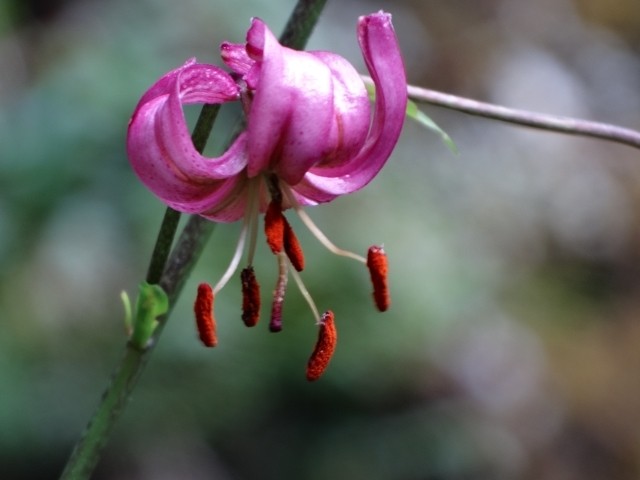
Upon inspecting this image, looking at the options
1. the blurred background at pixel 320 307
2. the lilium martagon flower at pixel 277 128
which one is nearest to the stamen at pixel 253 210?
the lilium martagon flower at pixel 277 128

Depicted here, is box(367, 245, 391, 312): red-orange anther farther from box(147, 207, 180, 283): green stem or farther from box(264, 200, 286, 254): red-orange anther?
box(147, 207, 180, 283): green stem

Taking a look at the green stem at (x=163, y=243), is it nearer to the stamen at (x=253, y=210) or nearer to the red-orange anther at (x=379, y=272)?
the stamen at (x=253, y=210)

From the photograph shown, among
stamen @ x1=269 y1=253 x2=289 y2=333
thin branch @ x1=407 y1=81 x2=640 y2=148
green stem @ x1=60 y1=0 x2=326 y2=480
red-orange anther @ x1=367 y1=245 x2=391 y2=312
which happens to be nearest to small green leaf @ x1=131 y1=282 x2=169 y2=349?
green stem @ x1=60 y1=0 x2=326 y2=480

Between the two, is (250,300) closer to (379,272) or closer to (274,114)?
(379,272)

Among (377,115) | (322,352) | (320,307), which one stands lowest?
(320,307)

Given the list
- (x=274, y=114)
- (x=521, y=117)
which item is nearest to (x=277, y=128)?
(x=274, y=114)

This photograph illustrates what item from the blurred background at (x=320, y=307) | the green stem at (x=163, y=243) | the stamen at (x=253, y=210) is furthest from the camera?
the blurred background at (x=320, y=307)
